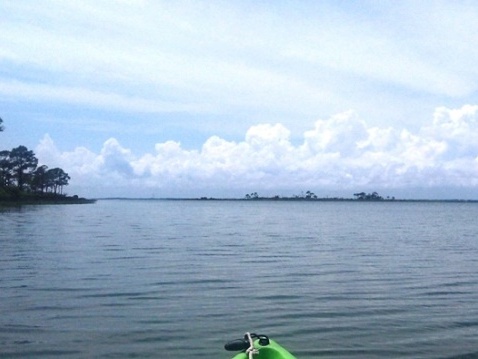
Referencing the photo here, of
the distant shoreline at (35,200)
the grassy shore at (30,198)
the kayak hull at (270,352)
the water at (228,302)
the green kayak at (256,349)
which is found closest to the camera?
the green kayak at (256,349)

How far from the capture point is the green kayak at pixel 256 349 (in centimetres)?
910

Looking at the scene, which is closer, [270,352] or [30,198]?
[270,352]

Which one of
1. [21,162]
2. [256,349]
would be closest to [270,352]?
[256,349]

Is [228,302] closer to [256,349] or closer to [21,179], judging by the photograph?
[256,349]

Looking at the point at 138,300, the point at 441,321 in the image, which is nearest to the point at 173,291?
the point at 138,300

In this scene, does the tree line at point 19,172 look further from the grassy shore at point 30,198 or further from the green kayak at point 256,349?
the green kayak at point 256,349

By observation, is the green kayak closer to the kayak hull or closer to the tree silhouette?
the kayak hull

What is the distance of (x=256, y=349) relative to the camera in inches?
361

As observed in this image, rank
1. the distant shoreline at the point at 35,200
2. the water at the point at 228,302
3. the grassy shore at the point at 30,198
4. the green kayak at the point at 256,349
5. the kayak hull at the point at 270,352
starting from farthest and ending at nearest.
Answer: the distant shoreline at the point at 35,200 → the grassy shore at the point at 30,198 → the water at the point at 228,302 → the kayak hull at the point at 270,352 → the green kayak at the point at 256,349

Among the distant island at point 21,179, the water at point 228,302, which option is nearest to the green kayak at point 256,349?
the water at point 228,302

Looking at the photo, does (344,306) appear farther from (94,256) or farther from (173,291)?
(94,256)

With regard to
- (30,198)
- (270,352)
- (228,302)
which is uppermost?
(30,198)

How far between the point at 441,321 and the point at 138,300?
9.56 metres

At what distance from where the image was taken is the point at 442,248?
3803cm
